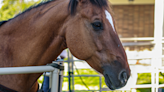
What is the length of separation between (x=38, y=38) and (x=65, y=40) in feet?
0.82

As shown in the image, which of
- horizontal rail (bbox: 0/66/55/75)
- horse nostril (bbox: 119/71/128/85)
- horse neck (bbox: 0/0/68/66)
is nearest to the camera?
horizontal rail (bbox: 0/66/55/75)

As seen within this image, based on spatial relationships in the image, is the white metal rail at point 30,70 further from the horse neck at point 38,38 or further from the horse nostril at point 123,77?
the horse nostril at point 123,77

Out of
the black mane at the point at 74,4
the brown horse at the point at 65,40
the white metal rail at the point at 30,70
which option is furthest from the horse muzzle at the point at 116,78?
the black mane at the point at 74,4

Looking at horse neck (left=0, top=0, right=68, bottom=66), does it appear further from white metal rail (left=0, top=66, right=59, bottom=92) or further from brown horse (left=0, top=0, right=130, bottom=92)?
white metal rail (left=0, top=66, right=59, bottom=92)

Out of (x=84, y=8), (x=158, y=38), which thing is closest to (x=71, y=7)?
(x=84, y=8)

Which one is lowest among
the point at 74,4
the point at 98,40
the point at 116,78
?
the point at 116,78

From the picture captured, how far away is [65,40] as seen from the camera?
5.07 feet

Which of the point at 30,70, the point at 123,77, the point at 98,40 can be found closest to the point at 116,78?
the point at 123,77

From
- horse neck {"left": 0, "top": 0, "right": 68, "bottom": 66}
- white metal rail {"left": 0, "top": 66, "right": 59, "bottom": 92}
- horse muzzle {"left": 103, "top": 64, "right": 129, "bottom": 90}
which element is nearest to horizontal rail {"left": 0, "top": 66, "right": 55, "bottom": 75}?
white metal rail {"left": 0, "top": 66, "right": 59, "bottom": 92}

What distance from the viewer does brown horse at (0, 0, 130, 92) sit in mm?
1432

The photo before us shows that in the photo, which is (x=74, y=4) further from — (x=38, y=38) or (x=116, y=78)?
(x=116, y=78)

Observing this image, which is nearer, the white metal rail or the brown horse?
the white metal rail

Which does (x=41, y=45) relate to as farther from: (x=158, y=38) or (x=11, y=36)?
(x=158, y=38)

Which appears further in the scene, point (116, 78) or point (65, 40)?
point (65, 40)
